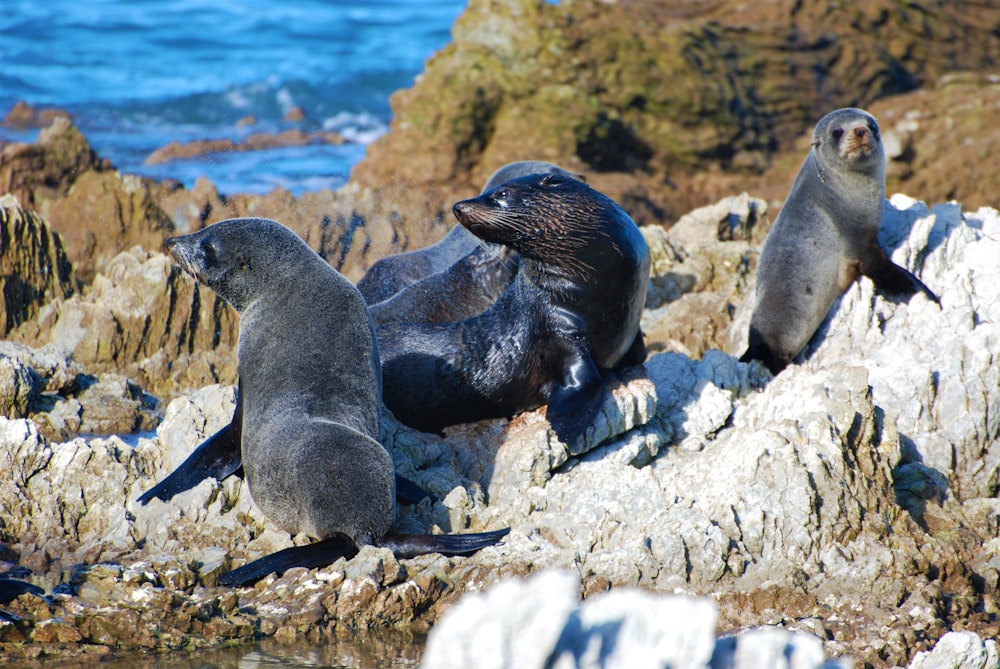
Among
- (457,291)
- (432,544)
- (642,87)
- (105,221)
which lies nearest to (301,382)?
(432,544)

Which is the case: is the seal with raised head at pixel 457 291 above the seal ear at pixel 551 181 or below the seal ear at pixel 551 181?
below

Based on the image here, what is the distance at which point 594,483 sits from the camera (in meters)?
5.87

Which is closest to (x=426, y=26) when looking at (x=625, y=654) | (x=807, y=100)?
(x=807, y=100)

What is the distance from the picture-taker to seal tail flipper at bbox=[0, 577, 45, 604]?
498 cm

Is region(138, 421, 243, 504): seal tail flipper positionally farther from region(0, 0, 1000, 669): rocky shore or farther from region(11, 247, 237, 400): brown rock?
region(11, 247, 237, 400): brown rock

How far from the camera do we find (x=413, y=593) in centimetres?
520

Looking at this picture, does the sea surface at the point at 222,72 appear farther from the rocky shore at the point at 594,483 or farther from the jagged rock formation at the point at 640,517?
the jagged rock formation at the point at 640,517

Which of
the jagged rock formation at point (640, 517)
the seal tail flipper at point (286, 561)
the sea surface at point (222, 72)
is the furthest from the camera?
the sea surface at point (222, 72)

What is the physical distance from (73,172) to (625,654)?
40.7 ft

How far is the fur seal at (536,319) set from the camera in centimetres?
659

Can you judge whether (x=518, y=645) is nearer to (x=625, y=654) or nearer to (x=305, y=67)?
(x=625, y=654)

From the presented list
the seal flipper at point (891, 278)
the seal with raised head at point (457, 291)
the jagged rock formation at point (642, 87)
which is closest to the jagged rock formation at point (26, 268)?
the seal with raised head at point (457, 291)

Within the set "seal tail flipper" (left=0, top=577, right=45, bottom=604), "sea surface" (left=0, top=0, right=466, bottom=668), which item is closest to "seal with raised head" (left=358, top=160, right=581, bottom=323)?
"seal tail flipper" (left=0, top=577, right=45, bottom=604)

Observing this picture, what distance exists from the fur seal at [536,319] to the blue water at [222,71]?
12.8m
